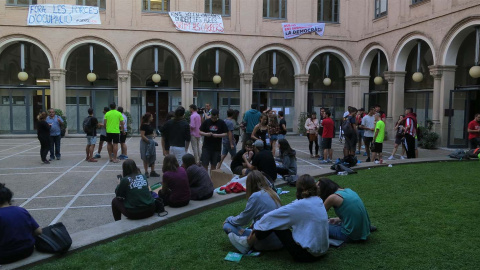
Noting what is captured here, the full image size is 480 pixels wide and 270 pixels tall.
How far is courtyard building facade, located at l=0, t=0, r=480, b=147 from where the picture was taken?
21.3 m

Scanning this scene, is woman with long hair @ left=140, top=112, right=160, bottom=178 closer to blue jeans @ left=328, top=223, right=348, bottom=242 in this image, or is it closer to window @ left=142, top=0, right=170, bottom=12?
blue jeans @ left=328, top=223, right=348, bottom=242

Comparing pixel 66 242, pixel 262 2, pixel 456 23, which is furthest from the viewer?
pixel 262 2

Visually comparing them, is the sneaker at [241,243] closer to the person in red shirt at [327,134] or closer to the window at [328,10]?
the person in red shirt at [327,134]

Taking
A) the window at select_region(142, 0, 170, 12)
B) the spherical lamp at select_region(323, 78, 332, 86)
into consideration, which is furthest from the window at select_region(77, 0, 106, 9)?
the spherical lamp at select_region(323, 78, 332, 86)

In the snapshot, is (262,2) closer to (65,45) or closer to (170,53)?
(170,53)

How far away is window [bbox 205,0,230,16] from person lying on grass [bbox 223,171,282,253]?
19.9m

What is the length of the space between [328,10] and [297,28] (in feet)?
8.06

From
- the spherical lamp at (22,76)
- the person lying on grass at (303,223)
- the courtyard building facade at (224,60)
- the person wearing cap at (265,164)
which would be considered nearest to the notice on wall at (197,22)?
the courtyard building facade at (224,60)

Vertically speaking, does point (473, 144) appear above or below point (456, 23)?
below

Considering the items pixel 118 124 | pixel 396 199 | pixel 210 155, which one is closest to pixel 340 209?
pixel 396 199

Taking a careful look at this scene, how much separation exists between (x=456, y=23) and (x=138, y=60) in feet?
55.1

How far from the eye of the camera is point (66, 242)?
4918 mm

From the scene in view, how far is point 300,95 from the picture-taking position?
2473 cm

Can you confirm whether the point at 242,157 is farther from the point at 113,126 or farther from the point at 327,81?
the point at 327,81
